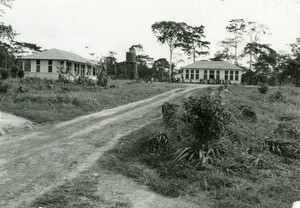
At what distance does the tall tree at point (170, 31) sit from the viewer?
54.0m

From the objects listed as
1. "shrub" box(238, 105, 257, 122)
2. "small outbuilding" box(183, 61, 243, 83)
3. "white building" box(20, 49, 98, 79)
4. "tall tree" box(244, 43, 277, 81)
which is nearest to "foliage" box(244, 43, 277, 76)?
"tall tree" box(244, 43, 277, 81)

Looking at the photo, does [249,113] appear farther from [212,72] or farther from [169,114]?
[212,72]

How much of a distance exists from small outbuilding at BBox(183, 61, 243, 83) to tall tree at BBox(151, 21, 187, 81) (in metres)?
5.36

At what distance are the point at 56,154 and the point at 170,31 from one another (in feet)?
156

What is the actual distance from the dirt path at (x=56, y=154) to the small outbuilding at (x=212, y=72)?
34.1 meters

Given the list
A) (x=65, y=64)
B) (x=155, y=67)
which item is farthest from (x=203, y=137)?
(x=155, y=67)

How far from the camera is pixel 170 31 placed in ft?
179

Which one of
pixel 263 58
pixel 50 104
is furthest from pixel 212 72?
pixel 50 104

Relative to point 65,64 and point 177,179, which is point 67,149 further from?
point 65,64

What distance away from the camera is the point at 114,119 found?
14516 mm

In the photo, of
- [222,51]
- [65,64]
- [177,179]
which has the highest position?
[222,51]

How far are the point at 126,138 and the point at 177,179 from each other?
3683mm

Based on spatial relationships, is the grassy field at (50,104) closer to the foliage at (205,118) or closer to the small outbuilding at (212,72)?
the foliage at (205,118)

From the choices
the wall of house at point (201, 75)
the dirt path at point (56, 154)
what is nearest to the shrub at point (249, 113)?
the dirt path at point (56, 154)
